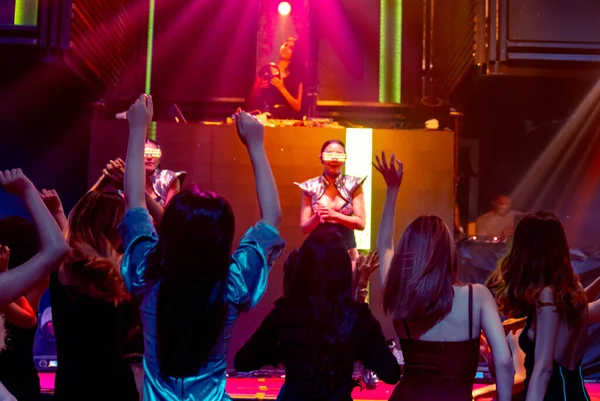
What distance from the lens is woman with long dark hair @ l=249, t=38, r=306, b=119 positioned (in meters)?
7.84

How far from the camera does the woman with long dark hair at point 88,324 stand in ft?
7.62

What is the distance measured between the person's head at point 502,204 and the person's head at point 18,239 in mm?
6400

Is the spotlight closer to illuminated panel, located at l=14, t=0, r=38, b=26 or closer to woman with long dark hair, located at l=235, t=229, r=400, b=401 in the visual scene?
illuminated panel, located at l=14, t=0, r=38, b=26

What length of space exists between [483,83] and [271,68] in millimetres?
2564

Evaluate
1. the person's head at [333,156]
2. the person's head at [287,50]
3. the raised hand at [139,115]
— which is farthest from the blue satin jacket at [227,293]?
the person's head at [287,50]

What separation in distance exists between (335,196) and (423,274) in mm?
3696

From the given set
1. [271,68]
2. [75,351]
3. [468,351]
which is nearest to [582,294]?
[468,351]

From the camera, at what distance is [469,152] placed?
8875 mm

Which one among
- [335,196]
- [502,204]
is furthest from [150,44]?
[502,204]

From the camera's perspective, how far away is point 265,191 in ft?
6.45

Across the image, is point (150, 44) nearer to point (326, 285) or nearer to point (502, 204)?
point (502, 204)

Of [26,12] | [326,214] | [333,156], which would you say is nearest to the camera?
[326,214]

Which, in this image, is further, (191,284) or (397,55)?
(397,55)

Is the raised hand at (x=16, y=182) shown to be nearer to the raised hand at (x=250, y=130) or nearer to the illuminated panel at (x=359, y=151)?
the raised hand at (x=250, y=130)
